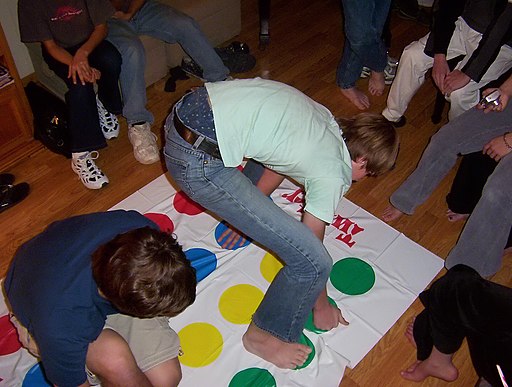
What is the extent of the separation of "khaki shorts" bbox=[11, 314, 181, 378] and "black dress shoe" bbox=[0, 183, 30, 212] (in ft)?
2.54

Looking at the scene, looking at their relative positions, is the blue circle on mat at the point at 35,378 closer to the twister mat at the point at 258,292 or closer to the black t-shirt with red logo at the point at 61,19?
the twister mat at the point at 258,292

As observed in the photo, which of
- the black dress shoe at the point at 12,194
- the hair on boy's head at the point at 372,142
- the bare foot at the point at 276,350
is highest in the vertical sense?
the hair on boy's head at the point at 372,142

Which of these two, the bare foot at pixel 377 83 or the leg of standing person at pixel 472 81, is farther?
the bare foot at pixel 377 83

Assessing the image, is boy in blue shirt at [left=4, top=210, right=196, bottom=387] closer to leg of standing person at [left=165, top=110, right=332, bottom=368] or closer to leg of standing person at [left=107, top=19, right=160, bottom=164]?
leg of standing person at [left=165, top=110, right=332, bottom=368]

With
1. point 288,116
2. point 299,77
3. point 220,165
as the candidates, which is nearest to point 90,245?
point 220,165

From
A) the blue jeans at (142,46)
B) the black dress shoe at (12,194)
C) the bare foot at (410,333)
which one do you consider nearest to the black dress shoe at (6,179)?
the black dress shoe at (12,194)

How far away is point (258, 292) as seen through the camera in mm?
→ 1907

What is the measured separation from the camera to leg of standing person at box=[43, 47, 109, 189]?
7.05 feet

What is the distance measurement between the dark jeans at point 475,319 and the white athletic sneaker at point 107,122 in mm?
1528

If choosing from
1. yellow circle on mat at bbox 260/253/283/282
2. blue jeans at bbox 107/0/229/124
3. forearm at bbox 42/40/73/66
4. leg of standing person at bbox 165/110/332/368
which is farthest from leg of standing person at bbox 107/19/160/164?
leg of standing person at bbox 165/110/332/368

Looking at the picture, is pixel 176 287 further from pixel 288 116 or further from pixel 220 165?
pixel 288 116

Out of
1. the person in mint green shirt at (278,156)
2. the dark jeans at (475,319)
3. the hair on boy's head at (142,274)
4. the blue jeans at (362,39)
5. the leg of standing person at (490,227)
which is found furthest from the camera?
the blue jeans at (362,39)

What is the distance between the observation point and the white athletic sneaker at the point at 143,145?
232cm

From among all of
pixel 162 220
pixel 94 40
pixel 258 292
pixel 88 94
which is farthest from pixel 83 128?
pixel 258 292
